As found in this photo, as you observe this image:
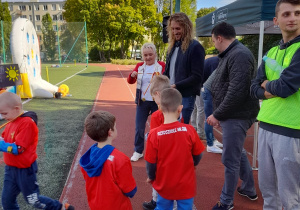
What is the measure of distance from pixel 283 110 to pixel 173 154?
0.90m

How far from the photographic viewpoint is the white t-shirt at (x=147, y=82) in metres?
3.84

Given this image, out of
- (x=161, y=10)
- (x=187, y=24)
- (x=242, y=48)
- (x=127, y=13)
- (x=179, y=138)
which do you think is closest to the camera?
(x=179, y=138)

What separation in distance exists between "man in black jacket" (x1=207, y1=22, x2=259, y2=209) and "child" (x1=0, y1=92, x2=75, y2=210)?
1817mm

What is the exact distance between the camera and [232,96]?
8.03ft

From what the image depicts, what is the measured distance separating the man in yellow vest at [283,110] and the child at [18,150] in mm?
2098

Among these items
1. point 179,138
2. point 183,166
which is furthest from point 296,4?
point 183,166

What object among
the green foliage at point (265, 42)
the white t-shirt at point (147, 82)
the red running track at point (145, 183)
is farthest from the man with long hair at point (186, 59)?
the green foliage at point (265, 42)

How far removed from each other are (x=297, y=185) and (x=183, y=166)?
87 cm

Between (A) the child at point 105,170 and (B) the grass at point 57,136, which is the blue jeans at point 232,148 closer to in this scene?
(A) the child at point 105,170

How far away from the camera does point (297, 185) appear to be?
6.38 feet

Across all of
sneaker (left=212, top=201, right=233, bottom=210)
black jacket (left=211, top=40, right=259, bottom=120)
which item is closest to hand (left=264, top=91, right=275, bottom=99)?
black jacket (left=211, top=40, right=259, bottom=120)

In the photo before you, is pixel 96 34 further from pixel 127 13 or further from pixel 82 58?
pixel 82 58

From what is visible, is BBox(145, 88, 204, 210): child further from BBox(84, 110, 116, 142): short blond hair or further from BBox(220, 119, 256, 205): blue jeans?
BBox(220, 119, 256, 205): blue jeans

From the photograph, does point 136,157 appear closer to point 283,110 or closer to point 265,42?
point 283,110
